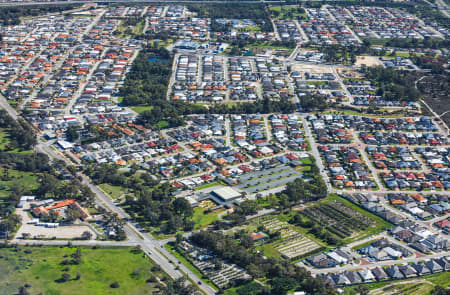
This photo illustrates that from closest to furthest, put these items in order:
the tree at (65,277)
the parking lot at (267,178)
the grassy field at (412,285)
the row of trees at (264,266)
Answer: the row of trees at (264,266) → the tree at (65,277) → the grassy field at (412,285) → the parking lot at (267,178)

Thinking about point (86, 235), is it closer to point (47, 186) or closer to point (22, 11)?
point (47, 186)

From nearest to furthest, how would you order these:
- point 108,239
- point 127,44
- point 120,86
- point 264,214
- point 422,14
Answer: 1. point 108,239
2. point 264,214
3. point 120,86
4. point 127,44
5. point 422,14

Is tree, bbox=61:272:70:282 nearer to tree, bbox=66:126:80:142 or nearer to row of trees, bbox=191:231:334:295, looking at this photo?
row of trees, bbox=191:231:334:295

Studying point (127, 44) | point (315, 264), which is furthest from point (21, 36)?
point (315, 264)

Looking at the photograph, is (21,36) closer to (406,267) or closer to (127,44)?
(127,44)

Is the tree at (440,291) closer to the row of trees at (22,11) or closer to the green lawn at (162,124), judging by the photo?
the green lawn at (162,124)

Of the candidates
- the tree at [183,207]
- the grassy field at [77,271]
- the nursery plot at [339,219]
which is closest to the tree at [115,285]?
the grassy field at [77,271]
